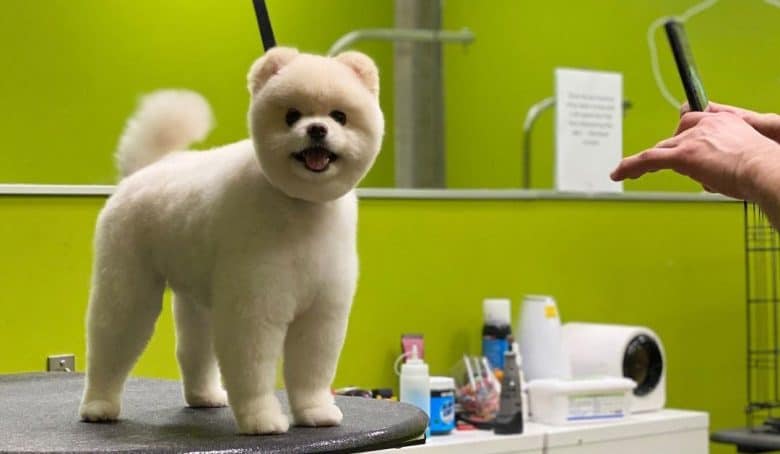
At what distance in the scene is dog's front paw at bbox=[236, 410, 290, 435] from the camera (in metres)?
1.29

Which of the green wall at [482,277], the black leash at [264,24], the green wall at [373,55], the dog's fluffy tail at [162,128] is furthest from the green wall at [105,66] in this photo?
the black leash at [264,24]

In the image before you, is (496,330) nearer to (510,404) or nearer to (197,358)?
(510,404)

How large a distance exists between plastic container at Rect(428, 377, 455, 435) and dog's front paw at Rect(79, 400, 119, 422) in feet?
3.56

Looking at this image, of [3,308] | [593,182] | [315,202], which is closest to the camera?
[315,202]

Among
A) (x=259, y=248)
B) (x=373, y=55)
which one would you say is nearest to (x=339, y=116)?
(x=259, y=248)

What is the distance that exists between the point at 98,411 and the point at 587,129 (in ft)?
6.57

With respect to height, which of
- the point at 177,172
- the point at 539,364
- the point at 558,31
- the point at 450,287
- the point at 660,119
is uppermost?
the point at 558,31

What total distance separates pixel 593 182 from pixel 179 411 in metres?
1.84

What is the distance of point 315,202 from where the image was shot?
1.32 m

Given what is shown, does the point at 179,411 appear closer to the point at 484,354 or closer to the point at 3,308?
the point at 3,308

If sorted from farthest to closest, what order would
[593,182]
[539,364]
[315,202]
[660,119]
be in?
[660,119] → [593,182] → [539,364] → [315,202]

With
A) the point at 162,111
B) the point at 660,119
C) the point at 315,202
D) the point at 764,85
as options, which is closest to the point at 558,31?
the point at 660,119

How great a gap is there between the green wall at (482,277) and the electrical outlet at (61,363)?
0.01m

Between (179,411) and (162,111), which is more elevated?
(162,111)
